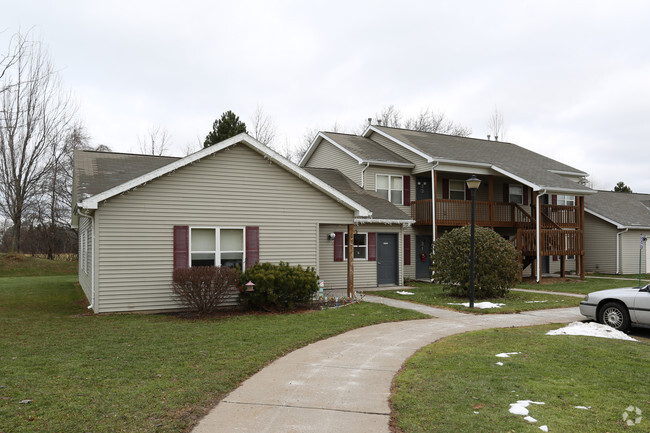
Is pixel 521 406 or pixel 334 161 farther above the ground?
pixel 334 161

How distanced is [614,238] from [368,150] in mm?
15782

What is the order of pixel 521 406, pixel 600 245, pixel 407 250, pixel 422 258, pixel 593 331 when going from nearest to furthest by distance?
pixel 521 406, pixel 593 331, pixel 407 250, pixel 422 258, pixel 600 245

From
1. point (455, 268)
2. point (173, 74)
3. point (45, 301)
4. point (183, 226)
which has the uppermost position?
point (173, 74)

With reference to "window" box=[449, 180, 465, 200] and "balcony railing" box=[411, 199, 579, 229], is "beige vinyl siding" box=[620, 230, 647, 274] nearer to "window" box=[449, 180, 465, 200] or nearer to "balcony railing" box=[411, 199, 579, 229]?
"balcony railing" box=[411, 199, 579, 229]

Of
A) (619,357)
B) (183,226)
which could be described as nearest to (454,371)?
(619,357)

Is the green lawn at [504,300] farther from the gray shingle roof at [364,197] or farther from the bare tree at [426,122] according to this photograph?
the bare tree at [426,122]

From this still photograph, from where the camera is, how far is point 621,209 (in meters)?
29.4

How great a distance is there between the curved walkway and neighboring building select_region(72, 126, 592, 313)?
5.18m

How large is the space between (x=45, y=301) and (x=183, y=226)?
613cm

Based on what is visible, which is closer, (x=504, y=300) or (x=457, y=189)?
(x=504, y=300)

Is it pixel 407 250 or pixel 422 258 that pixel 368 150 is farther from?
pixel 422 258

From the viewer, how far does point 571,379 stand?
6180 mm

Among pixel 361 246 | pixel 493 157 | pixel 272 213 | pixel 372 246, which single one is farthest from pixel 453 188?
pixel 272 213

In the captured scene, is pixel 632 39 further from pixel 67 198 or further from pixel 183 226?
pixel 67 198
